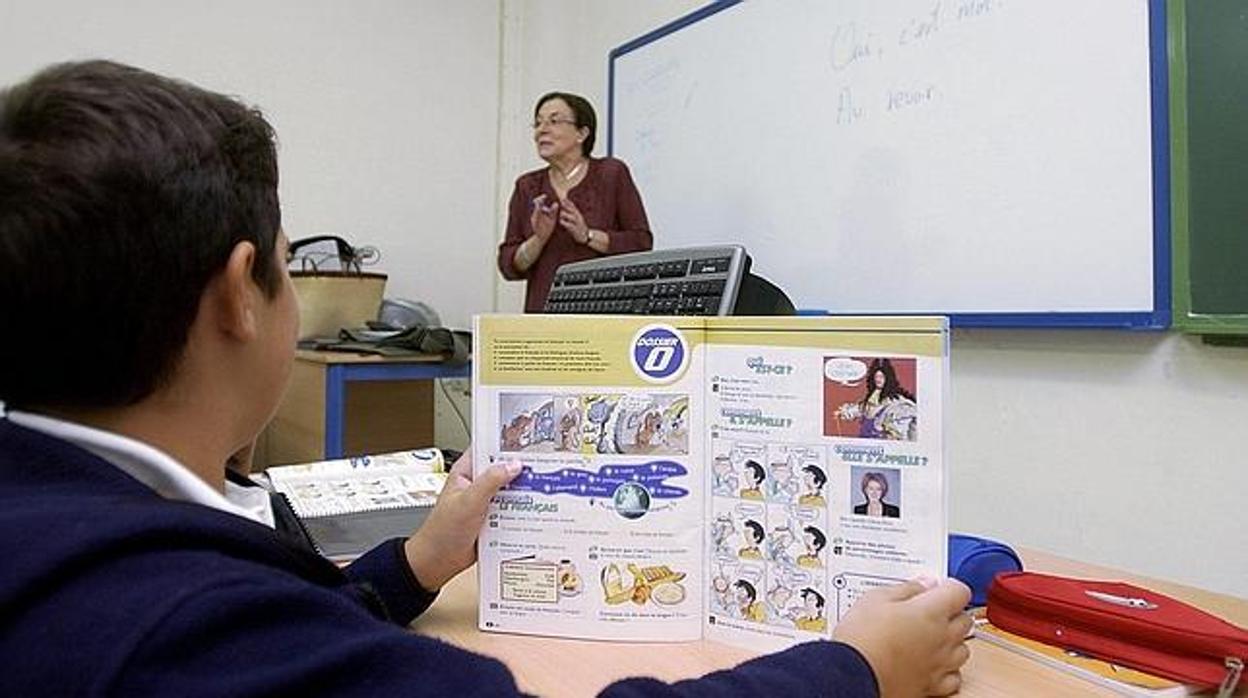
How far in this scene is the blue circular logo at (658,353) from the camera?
688 millimetres

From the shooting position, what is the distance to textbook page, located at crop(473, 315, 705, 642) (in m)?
0.69

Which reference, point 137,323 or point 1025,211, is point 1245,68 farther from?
point 137,323

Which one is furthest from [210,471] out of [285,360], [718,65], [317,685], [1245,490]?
[718,65]

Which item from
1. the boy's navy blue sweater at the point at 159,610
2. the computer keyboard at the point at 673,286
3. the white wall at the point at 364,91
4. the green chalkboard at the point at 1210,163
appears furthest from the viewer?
the white wall at the point at 364,91

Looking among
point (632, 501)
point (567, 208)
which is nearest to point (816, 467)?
point (632, 501)

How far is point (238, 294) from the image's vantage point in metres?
0.50

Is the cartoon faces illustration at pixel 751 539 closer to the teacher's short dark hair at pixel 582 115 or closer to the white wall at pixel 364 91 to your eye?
the teacher's short dark hair at pixel 582 115

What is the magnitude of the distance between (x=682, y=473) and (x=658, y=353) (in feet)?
0.29

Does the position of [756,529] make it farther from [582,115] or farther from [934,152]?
[582,115]

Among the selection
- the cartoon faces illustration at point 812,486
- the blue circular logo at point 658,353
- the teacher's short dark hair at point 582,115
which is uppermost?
the teacher's short dark hair at point 582,115

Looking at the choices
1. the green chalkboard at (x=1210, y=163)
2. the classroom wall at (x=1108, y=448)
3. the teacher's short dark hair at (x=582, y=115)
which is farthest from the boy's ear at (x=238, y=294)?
the teacher's short dark hair at (x=582, y=115)

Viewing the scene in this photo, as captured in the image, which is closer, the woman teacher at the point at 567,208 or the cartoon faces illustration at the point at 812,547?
the cartoon faces illustration at the point at 812,547

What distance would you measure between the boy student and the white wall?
101 inches

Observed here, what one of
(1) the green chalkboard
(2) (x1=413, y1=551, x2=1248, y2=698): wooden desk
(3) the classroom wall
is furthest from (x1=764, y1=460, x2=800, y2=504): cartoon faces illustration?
(1) the green chalkboard
